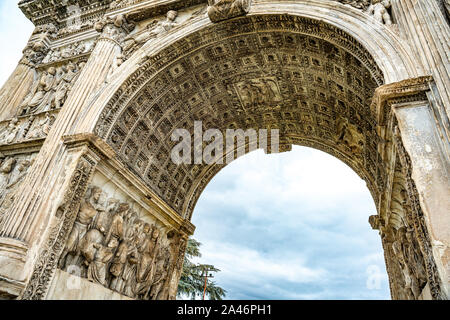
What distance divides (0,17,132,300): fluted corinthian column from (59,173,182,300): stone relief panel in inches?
23.9

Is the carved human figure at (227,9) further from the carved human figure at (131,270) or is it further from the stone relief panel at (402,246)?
the carved human figure at (131,270)

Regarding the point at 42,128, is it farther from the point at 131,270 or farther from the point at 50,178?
the point at 131,270

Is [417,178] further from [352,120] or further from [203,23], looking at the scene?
[203,23]

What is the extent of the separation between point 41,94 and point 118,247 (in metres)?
4.99

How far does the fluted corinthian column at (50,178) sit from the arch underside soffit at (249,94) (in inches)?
31.1

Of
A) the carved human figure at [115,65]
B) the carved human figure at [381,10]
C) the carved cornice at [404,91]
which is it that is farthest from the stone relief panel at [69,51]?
the carved cornice at [404,91]

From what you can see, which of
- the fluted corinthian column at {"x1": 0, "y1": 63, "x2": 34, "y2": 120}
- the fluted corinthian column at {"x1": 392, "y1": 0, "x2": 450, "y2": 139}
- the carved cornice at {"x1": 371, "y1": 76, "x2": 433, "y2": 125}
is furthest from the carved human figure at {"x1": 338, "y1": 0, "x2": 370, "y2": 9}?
the fluted corinthian column at {"x1": 0, "y1": 63, "x2": 34, "y2": 120}

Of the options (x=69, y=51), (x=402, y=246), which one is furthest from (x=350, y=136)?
(x=69, y=51)

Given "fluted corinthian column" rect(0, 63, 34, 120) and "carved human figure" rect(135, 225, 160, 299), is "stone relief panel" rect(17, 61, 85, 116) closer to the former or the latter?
"fluted corinthian column" rect(0, 63, 34, 120)

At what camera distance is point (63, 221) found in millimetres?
5605

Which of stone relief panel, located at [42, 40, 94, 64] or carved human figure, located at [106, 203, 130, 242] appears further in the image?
stone relief panel, located at [42, 40, 94, 64]

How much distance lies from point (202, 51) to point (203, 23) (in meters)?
0.65

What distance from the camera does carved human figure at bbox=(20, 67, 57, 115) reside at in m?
8.20
